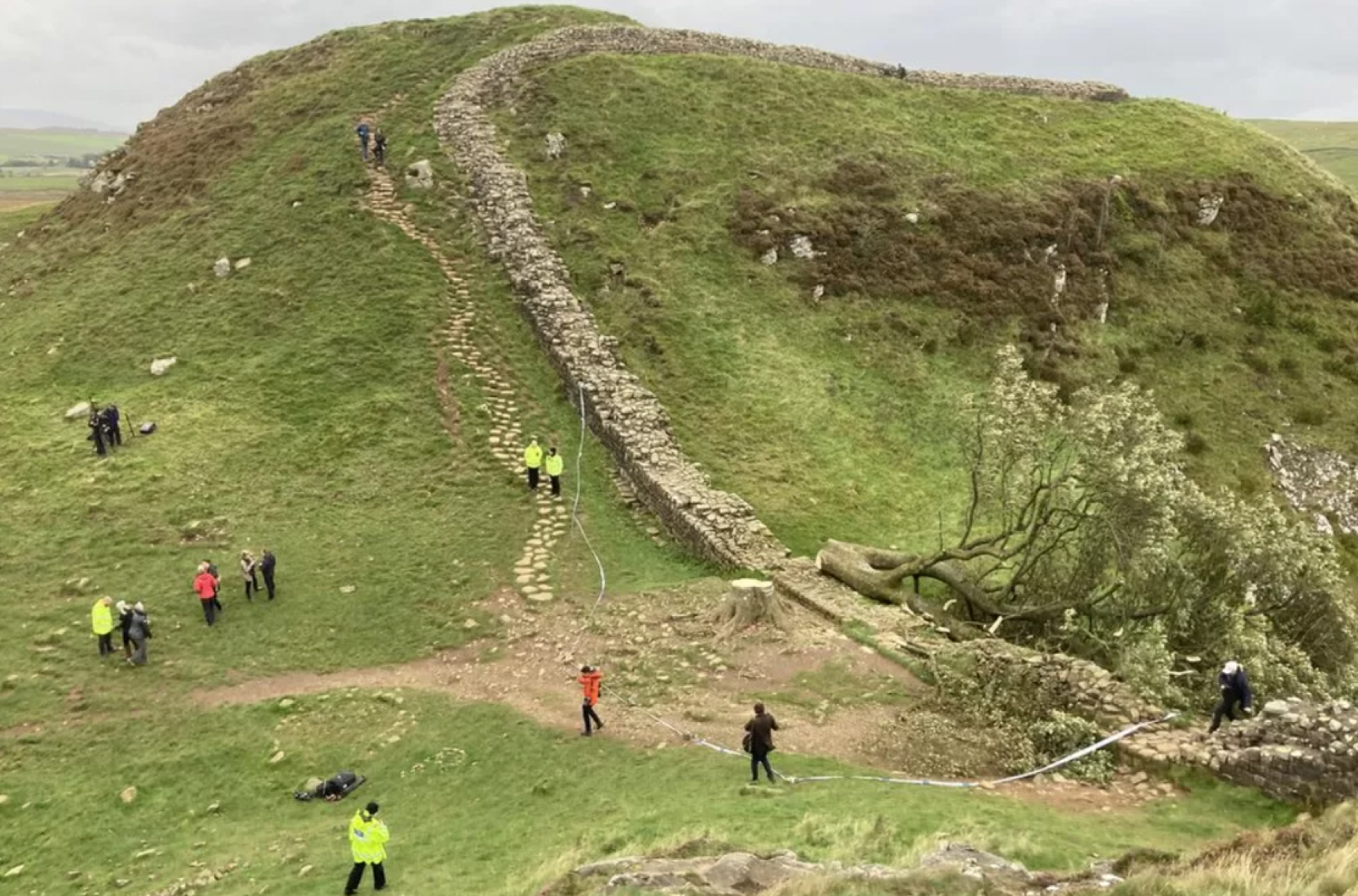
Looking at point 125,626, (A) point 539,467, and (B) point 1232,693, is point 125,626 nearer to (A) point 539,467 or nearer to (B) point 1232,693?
(A) point 539,467

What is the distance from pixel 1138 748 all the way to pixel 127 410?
35527 millimetres

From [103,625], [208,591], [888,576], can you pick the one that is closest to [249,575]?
[208,591]

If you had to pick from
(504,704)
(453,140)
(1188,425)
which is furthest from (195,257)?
(1188,425)

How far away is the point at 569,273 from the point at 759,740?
29.1 meters

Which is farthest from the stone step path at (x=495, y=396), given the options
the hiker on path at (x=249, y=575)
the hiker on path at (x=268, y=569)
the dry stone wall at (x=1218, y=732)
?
the dry stone wall at (x=1218, y=732)

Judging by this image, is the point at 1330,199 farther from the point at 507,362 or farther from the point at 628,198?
the point at 507,362

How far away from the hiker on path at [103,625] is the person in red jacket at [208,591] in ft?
7.12

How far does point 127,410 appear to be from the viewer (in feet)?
115

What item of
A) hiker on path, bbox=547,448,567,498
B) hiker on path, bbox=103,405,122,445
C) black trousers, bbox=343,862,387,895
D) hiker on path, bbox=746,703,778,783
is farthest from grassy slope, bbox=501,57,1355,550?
hiker on path, bbox=103,405,122,445

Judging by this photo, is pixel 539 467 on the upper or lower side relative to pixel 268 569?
upper

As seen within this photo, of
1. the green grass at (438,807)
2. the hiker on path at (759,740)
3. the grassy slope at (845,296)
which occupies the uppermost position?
the grassy slope at (845,296)

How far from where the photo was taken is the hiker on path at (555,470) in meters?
31.0

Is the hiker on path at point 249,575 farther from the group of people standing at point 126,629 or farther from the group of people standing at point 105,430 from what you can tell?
the group of people standing at point 105,430

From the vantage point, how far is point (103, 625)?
23641 millimetres
